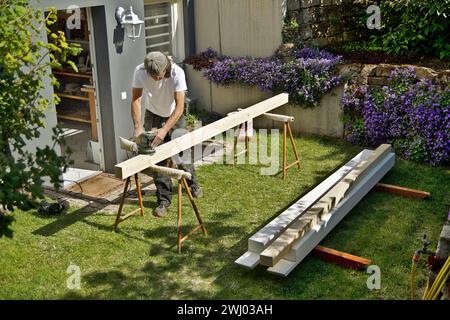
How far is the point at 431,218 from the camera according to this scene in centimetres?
704

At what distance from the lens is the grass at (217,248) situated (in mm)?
5578

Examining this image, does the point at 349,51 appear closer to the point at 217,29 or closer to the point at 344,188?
the point at 217,29

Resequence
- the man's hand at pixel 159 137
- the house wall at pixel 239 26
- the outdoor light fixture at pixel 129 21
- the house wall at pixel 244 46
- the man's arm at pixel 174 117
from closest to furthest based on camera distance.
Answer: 1. the man's hand at pixel 159 137
2. the man's arm at pixel 174 117
3. the outdoor light fixture at pixel 129 21
4. the house wall at pixel 244 46
5. the house wall at pixel 239 26

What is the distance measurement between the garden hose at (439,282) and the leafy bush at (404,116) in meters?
4.14

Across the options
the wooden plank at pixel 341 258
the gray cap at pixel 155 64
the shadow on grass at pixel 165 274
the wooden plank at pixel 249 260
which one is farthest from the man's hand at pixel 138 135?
the wooden plank at pixel 341 258

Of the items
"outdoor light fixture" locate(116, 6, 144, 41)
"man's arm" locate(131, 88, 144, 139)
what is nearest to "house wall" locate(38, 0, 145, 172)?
"outdoor light fixture" locate(116, 6, 144, 41)

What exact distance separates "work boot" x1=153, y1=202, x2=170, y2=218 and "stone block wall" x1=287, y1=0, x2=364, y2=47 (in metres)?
4.59

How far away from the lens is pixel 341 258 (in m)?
5.95

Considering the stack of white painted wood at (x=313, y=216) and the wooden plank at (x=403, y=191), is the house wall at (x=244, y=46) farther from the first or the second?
the wooden plank at (x=403, y=191)

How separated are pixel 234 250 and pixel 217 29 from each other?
18.4 ft

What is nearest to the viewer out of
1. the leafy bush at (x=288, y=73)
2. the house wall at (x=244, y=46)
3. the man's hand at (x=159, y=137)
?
the man's hand at (x=159, y=137)

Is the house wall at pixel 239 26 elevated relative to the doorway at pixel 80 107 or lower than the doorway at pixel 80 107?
elevated

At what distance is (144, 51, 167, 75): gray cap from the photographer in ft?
22.1
